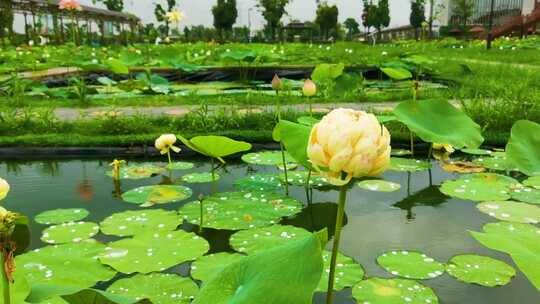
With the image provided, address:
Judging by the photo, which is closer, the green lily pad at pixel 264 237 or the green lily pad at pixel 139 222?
the green lily pad at pixel 264 237

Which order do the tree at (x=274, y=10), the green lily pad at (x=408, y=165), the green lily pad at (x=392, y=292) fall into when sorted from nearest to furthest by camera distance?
the green lily pad at (x=392, y=292) < the green lily pad at (x=408, y=165) < the tree at (x=274, y=10)

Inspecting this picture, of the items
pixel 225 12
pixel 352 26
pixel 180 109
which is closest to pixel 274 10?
pixel 225 12

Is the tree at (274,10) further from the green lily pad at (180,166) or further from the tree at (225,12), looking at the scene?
the green lily pad at (180,166)

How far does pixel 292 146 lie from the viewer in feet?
4.40

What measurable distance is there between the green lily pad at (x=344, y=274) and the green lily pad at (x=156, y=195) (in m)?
0.86

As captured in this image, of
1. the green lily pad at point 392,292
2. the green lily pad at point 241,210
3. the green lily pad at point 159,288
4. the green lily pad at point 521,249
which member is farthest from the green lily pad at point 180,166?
the green lily pad at point 521,249

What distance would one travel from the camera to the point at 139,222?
186 centimetres

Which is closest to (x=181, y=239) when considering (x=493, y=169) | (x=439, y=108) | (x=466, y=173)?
(x=439, y=108)

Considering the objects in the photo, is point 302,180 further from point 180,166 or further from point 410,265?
point 410,265

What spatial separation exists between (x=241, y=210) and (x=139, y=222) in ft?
1.34

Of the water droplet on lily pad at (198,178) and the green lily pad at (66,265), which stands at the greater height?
the water droplet on lily pad at (198,178)

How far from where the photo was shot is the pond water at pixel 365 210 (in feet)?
4.75

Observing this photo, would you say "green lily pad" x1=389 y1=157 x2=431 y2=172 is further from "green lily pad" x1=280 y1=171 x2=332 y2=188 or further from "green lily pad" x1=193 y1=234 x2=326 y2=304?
"green lily pad" x1=193 y1=234 x2=326 y2=304

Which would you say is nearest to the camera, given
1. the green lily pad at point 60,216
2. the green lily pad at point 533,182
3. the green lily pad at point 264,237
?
the green lily pad at point 264,237
